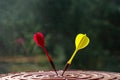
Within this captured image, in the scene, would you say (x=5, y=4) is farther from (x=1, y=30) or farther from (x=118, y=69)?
(x=118, y=69)

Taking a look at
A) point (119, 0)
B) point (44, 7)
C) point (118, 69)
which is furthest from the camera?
point (119, 0)

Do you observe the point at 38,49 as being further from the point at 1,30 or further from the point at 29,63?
the point at 1,30

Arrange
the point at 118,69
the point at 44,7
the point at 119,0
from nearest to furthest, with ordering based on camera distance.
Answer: the point at 118,69
the point at 44,7
the point at 119,0

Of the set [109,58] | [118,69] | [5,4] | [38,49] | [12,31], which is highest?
[5,4]

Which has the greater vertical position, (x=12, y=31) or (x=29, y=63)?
(x=12, y=31)

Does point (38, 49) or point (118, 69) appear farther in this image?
point (38, 49)

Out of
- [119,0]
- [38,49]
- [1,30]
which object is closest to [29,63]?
[38,49]
